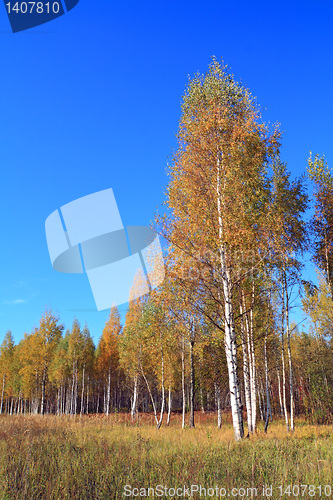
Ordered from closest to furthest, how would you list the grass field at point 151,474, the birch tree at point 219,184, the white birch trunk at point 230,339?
1. the grass field at point 151,474
2. the white birch trunk at point 230,339
3. the birch tree at point 219,184

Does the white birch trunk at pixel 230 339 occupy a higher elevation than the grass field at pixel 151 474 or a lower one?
higher

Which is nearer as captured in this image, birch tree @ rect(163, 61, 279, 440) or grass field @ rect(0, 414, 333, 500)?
grass field @ rect(0, 414, 333, 500)

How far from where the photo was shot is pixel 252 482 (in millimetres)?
4777

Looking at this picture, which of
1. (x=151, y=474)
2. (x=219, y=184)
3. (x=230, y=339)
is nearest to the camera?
(x=151, y=474)

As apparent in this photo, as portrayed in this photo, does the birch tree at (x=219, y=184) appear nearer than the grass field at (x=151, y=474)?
No

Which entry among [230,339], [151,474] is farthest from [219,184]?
[151,474]

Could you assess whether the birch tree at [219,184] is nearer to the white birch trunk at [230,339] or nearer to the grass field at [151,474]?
the white birch trunk at [230,339]

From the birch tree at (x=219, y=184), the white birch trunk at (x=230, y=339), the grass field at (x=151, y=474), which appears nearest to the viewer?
the grass field at (x=151, y=474)

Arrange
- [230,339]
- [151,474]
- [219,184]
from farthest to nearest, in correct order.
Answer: [219,184] < [230,339] < [151,474]

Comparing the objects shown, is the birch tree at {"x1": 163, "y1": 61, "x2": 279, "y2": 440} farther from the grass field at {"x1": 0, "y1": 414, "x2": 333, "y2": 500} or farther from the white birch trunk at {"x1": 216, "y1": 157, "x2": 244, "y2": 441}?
the grass field at {"x1": 0, "y1": 414, "x2": 333, "y2": 500}

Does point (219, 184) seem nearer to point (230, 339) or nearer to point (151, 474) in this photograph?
point (230, 339)

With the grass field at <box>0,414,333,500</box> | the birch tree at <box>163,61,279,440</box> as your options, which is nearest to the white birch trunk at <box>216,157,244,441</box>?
the birch tree at <box>163,61,279,440</box>

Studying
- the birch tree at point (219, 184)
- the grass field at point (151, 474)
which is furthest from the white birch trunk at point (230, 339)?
the grass field at point (151, 474)

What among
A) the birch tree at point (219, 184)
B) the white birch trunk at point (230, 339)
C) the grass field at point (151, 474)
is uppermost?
the birch tree at point (219, 184)
